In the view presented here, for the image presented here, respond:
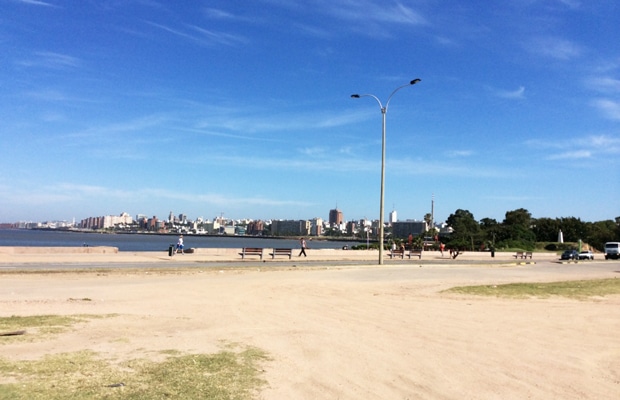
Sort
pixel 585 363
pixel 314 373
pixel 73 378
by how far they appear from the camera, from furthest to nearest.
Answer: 1. pixel 585 363
2. pixel 314 373
3. pixel 73 378

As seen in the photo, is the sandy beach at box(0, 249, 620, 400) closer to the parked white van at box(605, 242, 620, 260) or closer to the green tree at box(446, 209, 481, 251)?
the parked white van at box(605, 242, 620, 260)

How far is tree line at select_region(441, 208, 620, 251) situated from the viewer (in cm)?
9468

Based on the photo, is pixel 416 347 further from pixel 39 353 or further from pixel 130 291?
pixel 130 291

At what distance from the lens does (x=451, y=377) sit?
22.3 ft

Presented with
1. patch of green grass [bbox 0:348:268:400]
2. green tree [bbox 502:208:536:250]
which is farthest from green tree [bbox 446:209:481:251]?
patch of green grass [bbox 0:348:268:400]

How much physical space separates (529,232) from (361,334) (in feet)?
356

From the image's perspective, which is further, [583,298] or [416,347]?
[583,298]

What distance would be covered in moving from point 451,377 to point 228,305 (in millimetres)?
7219

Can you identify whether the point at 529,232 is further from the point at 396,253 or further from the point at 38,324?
the point at 38,324

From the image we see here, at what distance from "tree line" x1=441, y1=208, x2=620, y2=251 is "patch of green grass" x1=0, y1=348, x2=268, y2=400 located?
81.4 m

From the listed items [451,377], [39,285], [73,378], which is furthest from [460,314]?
[39,285]

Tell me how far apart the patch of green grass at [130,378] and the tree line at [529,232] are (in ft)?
267

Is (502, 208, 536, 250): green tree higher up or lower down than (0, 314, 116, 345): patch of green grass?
higher up

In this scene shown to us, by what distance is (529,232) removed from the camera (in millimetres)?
107375
